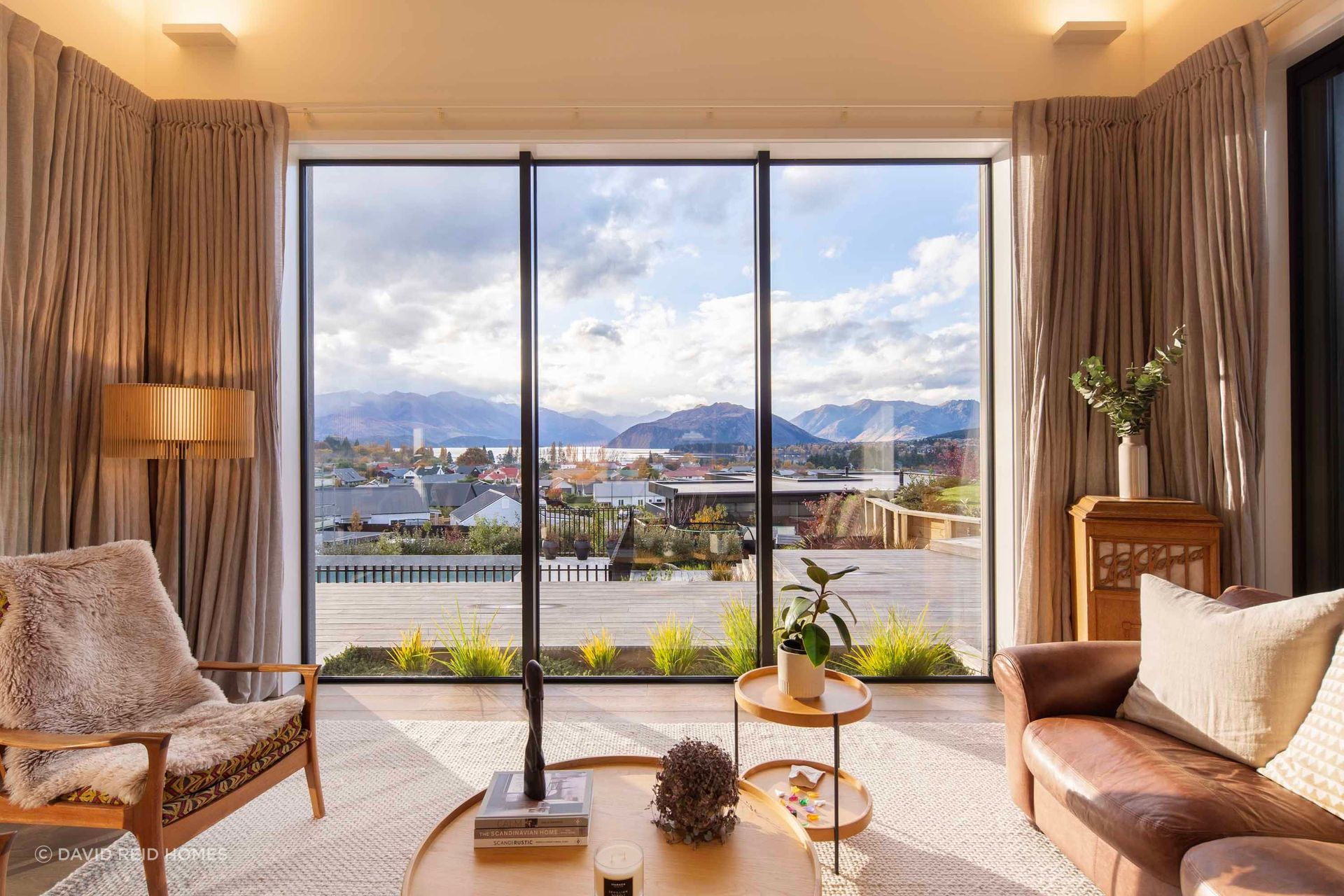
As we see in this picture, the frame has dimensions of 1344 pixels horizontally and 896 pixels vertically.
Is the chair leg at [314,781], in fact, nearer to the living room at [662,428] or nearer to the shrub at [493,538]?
the living room at [662,428]

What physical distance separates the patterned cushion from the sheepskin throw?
0.02 metres

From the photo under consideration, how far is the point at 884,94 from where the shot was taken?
337 centimetres

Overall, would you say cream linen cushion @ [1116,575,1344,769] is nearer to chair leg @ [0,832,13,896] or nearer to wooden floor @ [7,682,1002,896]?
wooden floor @ [7,682,1002,896]

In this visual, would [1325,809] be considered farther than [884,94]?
No

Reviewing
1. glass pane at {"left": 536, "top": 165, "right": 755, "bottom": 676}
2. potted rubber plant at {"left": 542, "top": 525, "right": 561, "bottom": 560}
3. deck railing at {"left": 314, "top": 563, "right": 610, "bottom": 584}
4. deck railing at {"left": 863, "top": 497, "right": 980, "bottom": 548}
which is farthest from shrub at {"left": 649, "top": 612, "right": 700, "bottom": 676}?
deck railing at {"left": 863, "top": 497, "right": 980, "bottom": 548}

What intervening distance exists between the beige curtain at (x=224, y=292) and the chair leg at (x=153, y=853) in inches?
63.6

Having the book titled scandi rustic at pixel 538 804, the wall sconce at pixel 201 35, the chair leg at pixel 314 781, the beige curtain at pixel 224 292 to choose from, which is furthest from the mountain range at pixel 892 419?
the wall sconce at pixel 201 35

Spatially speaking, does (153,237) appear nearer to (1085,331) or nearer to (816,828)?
(816,828)

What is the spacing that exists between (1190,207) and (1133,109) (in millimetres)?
678

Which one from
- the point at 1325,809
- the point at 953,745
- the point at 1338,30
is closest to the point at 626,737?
the point at 953,745

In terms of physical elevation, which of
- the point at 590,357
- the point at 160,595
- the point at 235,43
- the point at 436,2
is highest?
the point at 436,2

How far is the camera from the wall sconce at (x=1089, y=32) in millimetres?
3186

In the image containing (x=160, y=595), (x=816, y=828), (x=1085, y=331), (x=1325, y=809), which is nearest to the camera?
(x=1325, y=809)

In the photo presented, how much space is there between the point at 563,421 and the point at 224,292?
176 cm
